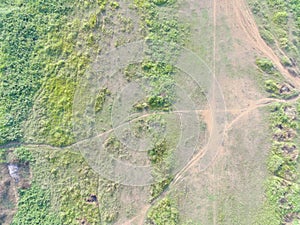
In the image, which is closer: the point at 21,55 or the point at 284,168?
the point at 284,168

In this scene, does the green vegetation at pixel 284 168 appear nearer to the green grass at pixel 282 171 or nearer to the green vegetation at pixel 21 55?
the green grass at pixel 282 171

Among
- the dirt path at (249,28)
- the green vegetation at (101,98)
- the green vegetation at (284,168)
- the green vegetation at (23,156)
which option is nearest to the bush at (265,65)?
the dirt path at (249,28)

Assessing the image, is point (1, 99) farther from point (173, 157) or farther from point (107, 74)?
point (173, 157)

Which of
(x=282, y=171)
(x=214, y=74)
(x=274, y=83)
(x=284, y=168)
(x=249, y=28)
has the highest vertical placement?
(x=249, y=28)

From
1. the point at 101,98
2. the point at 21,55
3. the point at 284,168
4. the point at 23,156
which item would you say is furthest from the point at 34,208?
the point at 284,168

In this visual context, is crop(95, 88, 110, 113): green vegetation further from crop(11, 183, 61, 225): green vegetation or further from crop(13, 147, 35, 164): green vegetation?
crop(11, 183, 61, 225): green vegetation

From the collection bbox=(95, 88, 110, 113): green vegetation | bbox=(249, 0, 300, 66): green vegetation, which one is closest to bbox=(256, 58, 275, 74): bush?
bbox=(249, 0, 300, 66): green vegetation

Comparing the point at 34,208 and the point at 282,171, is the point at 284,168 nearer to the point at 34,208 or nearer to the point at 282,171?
the point at 282,171

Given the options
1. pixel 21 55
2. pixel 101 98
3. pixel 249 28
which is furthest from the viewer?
pixel 249 28

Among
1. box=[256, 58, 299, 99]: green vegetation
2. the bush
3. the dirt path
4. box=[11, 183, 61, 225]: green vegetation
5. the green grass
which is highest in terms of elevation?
the dirt path

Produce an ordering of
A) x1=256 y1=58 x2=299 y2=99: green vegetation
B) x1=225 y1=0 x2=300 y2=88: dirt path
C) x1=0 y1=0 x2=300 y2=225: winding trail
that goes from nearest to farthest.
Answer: x1=0 y1=0 x2=300 y2=225: winding trail < x1=256 y1=58 x2=299 y2=99: green vegetation < x1=225 y1=0 x2=300 y2=88: dirt path

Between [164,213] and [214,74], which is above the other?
[214,74]
